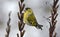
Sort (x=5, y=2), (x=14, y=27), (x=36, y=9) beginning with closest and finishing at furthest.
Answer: (x=14, y=27) → (x=36, y=9) → (x=5, y=2)

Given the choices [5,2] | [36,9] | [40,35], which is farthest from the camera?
[5,2]

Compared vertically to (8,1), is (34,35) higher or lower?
lower

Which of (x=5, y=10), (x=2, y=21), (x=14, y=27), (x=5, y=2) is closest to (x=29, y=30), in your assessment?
(x=14, y=27)

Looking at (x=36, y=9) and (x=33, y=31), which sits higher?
(x=36, y=9)

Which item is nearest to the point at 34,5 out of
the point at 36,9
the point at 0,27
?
the point at 36,9

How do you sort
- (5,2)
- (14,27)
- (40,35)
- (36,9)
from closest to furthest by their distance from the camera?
1. (40,35)
2. (14,27)
3. (36,9)
4. (5,2)

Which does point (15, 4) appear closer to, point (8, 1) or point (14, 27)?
point (8, 1)

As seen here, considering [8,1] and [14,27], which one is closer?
[14,27]

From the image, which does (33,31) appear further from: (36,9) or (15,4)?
(15,4)

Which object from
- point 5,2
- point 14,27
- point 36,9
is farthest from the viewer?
point 5,2
